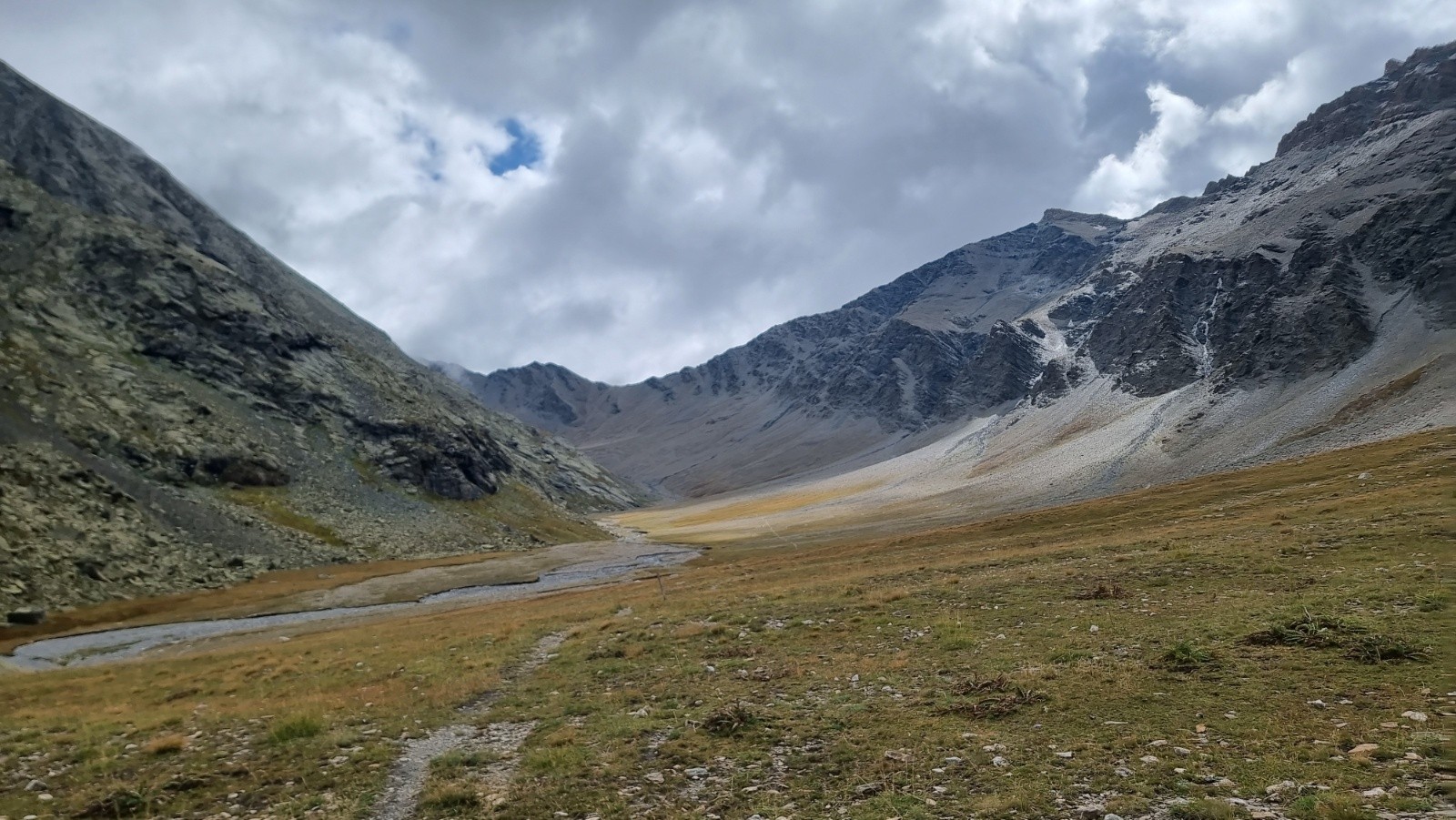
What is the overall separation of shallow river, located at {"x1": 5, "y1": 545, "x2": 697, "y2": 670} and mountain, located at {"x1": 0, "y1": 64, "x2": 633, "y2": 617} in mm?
11438

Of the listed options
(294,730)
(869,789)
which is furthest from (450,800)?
(294,730)

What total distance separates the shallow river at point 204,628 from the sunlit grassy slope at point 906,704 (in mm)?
18663

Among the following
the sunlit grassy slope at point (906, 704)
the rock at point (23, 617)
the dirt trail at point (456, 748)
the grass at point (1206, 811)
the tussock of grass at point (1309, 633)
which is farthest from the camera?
the rock at point (23, 617)

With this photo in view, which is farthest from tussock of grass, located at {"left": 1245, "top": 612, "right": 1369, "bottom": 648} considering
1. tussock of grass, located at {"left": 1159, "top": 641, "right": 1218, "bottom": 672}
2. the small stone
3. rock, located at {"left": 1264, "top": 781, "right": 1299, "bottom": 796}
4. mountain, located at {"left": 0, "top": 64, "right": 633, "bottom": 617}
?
mountain, located at {"left": 0, "top": 64, "right": 633, "bottom": 617}

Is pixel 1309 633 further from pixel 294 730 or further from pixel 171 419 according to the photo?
pixel 171 419

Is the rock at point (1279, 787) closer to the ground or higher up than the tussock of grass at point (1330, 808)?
closer to the ground

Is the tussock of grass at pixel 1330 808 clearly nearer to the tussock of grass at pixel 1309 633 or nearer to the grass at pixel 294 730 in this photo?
the tussock of grass at pixel 1309 633

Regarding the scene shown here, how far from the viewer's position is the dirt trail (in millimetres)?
13633

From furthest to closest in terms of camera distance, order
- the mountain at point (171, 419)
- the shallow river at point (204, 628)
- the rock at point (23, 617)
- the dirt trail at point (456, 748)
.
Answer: the mountain at point (171, 419)
the rock at point (23, 617)
the shallow river at point (204, 628)
the dirt trail at point (456, 748)

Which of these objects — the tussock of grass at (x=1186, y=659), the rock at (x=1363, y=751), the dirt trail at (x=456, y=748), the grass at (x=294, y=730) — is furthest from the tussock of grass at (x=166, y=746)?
the rock at (x=1363, y=751)

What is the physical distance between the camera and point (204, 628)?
204ft

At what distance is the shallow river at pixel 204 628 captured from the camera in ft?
164

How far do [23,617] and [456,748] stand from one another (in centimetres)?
6859

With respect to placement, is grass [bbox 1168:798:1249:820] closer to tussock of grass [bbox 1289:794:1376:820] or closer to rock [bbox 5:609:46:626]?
tussock of grass [bbox 1289:794:1376:820]
